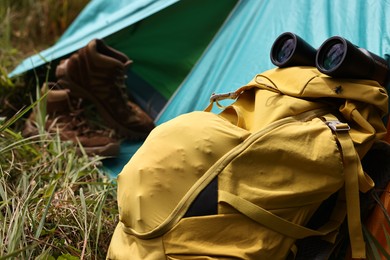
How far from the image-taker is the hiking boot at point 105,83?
191 centimetres

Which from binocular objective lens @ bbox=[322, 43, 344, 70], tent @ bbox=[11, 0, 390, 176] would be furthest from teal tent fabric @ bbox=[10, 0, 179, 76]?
binocular objective lens @ bbox=[322, 43, 344, 70]

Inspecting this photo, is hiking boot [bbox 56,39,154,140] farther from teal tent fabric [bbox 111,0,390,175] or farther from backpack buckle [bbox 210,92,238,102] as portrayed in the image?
backpack buckle [bbox 210,92,238,102]

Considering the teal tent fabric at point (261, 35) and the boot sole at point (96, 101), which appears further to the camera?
the boot sole at point (96, 101)

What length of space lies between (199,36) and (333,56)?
2.85 ft

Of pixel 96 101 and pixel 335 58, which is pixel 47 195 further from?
pixel 335 58

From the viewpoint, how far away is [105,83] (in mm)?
1950

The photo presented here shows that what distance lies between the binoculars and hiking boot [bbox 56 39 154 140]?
71 centimetres

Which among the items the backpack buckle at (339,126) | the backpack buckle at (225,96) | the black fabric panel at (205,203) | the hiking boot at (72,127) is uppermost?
the backpack buckle at (339,126)

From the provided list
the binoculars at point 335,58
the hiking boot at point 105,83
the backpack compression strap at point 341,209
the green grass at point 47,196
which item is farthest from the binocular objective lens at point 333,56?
the hiking boot at point 105,83

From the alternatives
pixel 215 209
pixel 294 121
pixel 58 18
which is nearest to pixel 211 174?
pixel 215 209

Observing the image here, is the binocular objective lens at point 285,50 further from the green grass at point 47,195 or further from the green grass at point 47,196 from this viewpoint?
the green grass at point 47,195

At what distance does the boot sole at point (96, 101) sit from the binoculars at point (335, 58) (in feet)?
2.50

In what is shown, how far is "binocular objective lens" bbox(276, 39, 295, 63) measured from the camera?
132 cm

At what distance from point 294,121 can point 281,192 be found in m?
0.15
